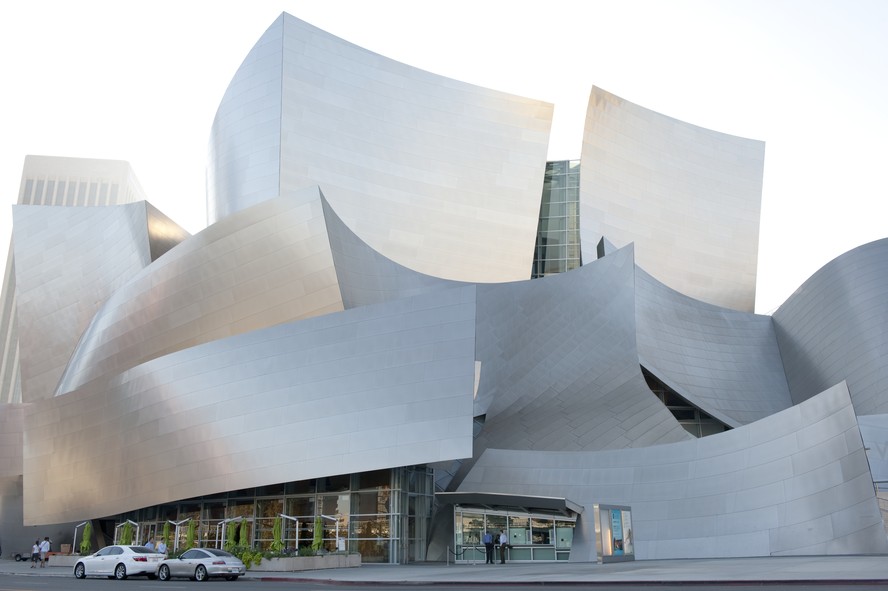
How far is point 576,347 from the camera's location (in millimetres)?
32750

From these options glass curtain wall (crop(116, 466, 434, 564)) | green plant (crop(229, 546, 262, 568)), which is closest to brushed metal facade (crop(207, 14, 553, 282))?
glass curtain wall (crop(116, 466, 434, 564))

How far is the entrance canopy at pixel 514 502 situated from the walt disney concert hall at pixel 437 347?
12 centimetres

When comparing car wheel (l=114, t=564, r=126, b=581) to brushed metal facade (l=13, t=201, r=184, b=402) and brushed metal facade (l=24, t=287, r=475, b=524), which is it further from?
brushed metal facade (l=13, t=201, r=184, b=402)

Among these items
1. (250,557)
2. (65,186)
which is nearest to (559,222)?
(250,557)

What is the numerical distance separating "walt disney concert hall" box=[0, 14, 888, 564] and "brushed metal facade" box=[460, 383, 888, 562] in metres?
0.07

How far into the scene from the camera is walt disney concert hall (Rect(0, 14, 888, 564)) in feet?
75.0

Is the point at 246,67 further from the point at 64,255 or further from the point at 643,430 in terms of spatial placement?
the point at 643,430

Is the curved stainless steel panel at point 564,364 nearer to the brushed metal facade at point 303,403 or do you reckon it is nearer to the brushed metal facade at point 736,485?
the brushed metal facade at point 736,485

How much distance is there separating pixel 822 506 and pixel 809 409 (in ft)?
8.20

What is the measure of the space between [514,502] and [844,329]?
750 inches

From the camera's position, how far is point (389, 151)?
4006cm

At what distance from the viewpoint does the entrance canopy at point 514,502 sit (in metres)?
22.7

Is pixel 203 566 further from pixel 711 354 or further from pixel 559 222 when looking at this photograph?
pixel 559 222

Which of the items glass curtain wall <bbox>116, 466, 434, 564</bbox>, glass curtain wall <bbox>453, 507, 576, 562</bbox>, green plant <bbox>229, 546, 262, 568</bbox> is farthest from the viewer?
glass curtain wall <bbox>453, 507, 576, 562</bbox>
